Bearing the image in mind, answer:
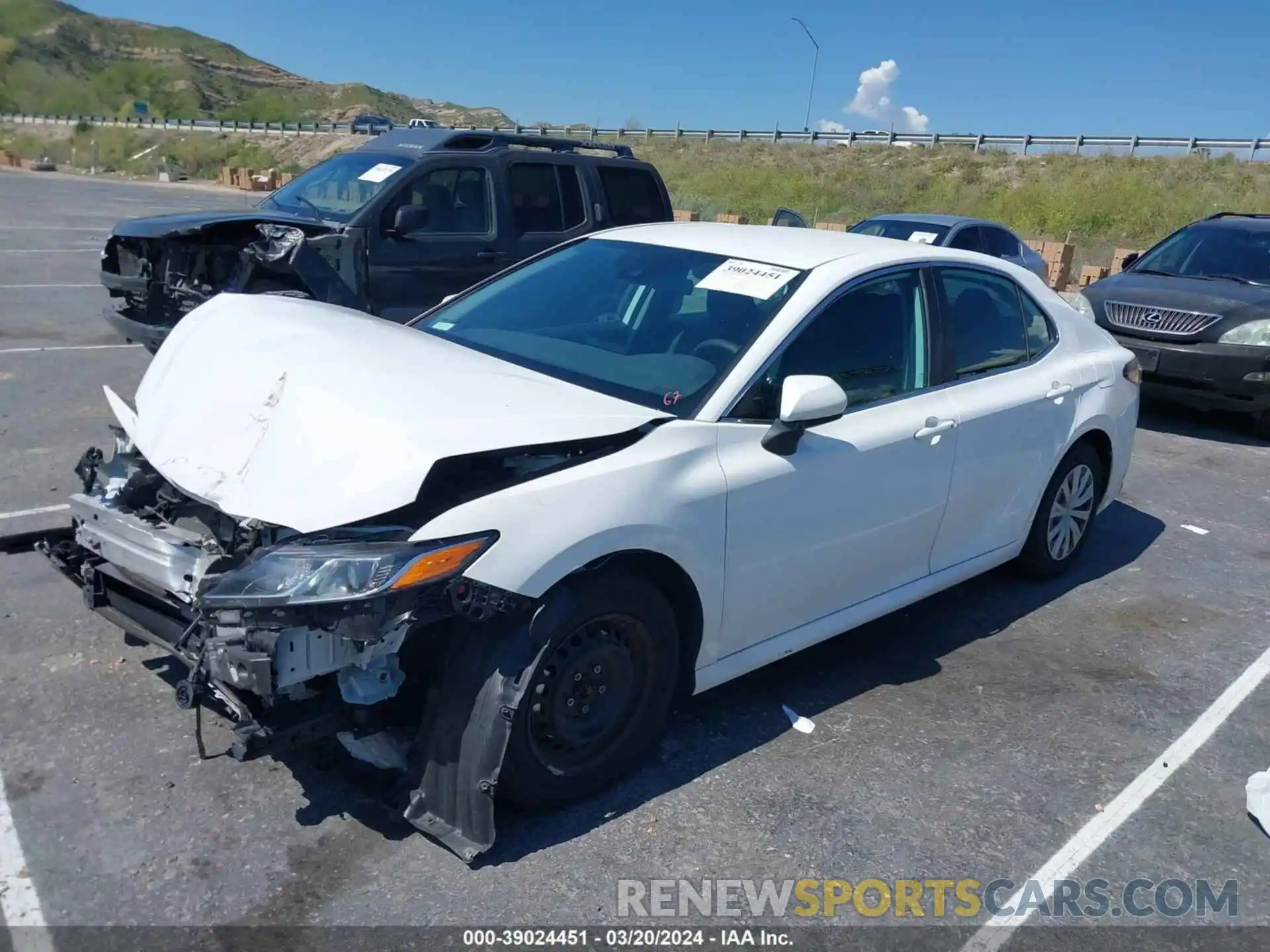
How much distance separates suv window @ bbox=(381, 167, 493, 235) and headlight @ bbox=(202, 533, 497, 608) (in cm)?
618

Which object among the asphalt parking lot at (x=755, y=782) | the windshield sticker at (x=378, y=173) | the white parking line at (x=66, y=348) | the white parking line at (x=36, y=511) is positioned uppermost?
the windshield sticker at (x=378, y=173)

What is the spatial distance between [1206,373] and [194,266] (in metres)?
8.26

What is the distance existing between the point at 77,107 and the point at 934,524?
10490 cm

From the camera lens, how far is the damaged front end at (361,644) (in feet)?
8.72

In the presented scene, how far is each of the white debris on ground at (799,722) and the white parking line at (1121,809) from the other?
3.08 ft

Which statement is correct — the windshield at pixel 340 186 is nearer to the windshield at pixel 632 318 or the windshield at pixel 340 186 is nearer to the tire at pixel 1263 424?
the windshield at pixel 632 318

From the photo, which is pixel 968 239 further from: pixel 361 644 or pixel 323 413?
pixel 361 644

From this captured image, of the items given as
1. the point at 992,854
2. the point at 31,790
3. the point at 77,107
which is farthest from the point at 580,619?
the point at 77,107

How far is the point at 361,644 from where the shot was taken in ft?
9.14

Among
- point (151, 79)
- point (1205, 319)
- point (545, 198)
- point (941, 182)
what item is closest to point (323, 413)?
point (545, 198)

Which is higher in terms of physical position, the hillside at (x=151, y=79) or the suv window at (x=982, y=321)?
the hillside at (x=151, y=79)

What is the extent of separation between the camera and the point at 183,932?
8.69 ft

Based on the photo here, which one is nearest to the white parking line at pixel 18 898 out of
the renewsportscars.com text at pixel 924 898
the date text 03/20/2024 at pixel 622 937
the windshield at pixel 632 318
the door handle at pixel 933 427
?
the date text 03/20/2024 at pixel 622 937

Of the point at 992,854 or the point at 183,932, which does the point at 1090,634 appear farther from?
the point at 183,932
